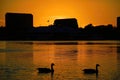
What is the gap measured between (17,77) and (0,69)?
5687 millimetres

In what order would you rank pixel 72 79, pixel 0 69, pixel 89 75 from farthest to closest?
pixel 0 69, pixel 89 75, pixel 72 79

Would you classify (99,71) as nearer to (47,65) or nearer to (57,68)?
(57,68)

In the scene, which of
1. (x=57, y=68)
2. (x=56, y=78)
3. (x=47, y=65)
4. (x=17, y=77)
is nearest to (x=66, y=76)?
(x=56, y=78)

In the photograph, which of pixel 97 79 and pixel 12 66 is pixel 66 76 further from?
pixel 12 66

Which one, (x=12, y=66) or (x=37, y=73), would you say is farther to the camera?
(x=12, y=66)

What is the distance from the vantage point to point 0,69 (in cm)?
3891

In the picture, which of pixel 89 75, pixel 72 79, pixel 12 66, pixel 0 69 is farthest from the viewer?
pixel 12 66

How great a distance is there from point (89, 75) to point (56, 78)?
3310 mm

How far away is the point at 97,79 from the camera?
33219 mm

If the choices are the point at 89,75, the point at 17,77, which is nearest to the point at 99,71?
the point at 89,75

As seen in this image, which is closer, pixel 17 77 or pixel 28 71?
pixel 17 77

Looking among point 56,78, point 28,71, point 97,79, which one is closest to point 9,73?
point 28,71

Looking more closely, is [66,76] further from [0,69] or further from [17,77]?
[0,69]

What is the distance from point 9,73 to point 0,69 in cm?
307
